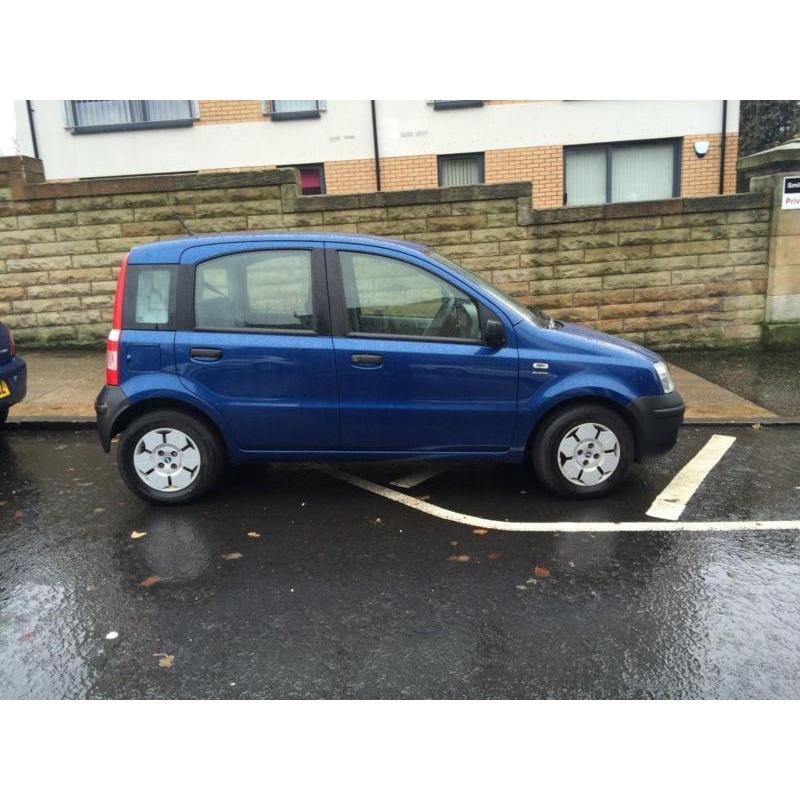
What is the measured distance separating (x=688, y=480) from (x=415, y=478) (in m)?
2.03

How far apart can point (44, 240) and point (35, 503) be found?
621cm

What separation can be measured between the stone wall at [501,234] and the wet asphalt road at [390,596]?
4968 millimetres

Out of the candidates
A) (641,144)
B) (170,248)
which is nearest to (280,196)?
(170,248)

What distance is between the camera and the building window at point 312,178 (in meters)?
15.2

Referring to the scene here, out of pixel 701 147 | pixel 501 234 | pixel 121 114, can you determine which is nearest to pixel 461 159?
pixel 701 147

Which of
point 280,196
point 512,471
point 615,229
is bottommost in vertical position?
point 512,471

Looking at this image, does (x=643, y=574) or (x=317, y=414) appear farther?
(x=317, y=414)

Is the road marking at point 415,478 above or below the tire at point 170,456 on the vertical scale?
below

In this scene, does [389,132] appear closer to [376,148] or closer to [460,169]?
[376,148]

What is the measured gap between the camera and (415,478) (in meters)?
5.48

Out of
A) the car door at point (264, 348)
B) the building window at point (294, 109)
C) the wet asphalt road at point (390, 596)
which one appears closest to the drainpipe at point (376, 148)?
the building window at point (294, 109)

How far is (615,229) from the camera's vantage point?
383 inches

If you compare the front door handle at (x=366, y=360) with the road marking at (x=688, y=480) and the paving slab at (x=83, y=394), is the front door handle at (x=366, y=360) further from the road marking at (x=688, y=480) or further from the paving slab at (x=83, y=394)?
the paving slab at (x=83, y=394)

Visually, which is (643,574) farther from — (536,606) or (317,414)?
(317,414)
